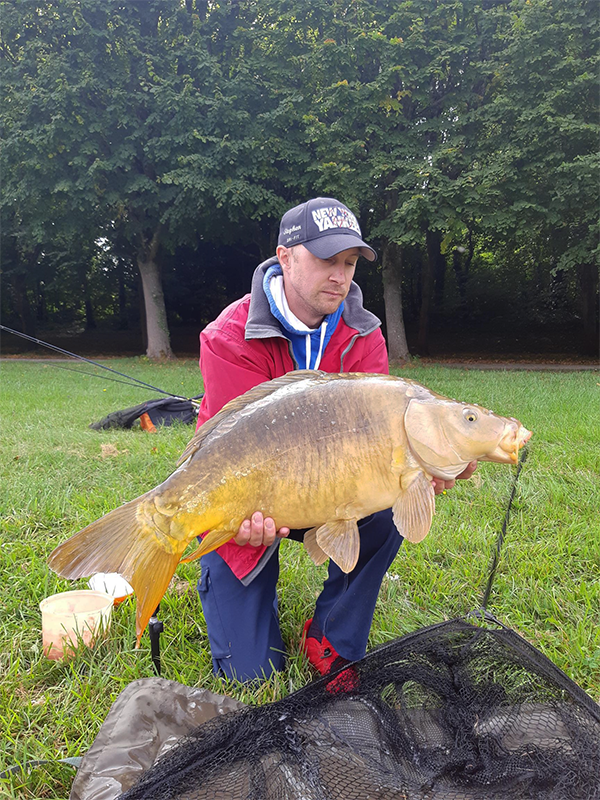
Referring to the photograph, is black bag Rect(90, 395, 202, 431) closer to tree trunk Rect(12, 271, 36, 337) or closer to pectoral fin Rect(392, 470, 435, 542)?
pectoral fin Rect(392, 470, 435, 542)

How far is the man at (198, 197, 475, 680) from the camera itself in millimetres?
2086

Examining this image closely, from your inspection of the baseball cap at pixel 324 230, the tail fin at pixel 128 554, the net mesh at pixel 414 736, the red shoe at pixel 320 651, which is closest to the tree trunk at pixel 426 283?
the baseball cap at pixel 324 230

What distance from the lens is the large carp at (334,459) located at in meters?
1.61

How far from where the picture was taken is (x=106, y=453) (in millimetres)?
4699

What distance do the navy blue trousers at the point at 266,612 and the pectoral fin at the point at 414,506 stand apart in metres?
0.50

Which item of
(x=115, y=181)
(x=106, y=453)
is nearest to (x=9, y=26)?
(x=115, y=181)

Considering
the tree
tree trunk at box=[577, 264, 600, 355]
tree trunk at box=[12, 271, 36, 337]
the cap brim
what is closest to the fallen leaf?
the cap brim

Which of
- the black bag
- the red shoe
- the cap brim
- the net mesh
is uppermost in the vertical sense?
the cap brim

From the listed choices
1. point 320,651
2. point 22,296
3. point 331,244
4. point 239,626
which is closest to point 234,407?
point 331,244

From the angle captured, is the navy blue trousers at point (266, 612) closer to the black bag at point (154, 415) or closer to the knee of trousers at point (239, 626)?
the knee of trousers at point (239, 626)

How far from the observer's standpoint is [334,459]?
5.35 ft

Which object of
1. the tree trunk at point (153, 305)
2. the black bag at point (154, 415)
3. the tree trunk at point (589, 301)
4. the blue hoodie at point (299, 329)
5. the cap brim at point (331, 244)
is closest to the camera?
the cap brim at point (331, 244)

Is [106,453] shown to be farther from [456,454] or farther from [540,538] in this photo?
[456,454]

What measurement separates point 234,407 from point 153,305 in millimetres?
15144
